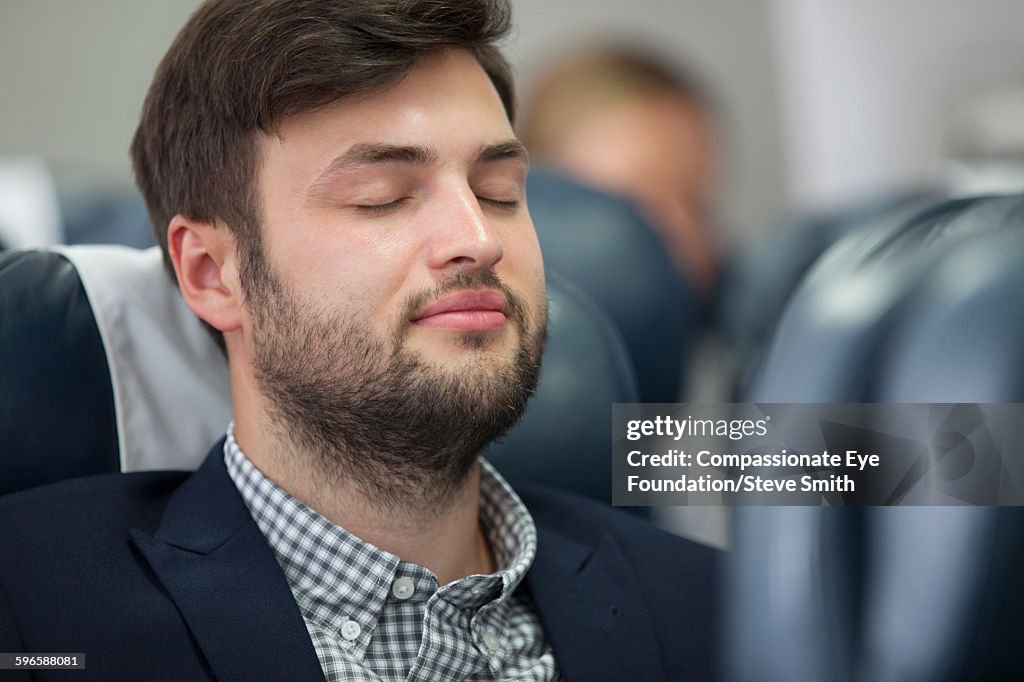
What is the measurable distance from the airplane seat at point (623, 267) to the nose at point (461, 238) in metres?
0.62

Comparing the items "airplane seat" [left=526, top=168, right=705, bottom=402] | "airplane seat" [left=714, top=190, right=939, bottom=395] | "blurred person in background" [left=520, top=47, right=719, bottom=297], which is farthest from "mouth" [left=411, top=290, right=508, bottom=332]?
"blurred person in background" [left=520, top=47, right=719, bottom=297]

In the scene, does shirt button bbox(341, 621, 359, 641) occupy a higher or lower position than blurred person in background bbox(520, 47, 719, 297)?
lower

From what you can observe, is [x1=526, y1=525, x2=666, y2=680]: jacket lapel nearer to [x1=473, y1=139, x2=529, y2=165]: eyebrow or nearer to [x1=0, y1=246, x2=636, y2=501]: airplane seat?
[x1=0, y1=246, x2=636, y2=501]: airplane seat

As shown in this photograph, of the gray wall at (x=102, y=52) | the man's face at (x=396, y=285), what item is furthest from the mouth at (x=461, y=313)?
the gray wall at (x=102, y=52)

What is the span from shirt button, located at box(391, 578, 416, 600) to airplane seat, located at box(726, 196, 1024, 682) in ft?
1.47

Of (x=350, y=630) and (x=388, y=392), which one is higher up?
(x=388, y=392)

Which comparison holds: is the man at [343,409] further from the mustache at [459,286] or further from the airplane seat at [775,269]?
the airplane seat at [775,269]

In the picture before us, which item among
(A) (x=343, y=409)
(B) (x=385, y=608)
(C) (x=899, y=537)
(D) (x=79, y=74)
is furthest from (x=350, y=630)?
(D) (x=79, y=74)

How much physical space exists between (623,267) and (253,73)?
840 millimetres

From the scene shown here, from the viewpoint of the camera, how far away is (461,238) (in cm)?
97

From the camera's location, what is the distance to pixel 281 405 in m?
1.07

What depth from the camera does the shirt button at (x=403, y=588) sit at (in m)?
1.01

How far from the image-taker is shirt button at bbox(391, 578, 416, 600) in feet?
3.33

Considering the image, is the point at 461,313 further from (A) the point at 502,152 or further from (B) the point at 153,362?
(B) the point at 153,362
